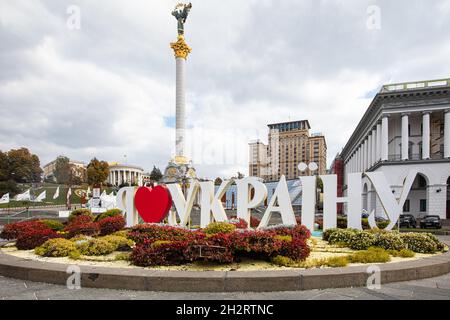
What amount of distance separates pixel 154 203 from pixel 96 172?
341ft

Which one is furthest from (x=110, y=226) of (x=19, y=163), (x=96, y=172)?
(x=96, y=172)

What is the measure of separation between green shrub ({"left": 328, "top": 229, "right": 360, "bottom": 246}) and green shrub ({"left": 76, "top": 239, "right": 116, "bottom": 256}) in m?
8.20

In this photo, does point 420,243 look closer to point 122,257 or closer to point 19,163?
point 122,257

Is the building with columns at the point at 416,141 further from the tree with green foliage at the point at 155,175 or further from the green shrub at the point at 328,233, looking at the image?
the tree with green foliage at the point at 155,175

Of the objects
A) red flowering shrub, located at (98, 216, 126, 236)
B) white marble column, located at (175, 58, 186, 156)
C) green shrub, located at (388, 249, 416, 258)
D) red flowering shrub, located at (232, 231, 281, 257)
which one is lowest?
red flowering shrub, located at (98, 216, 126, 236)

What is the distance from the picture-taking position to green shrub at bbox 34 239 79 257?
1027cm

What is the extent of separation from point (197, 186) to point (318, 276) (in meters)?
9.47

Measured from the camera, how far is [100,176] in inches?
4400

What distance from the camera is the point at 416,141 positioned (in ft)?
141

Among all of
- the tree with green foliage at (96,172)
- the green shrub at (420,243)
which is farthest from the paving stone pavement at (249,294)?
the tree with green foliage at (96,172)

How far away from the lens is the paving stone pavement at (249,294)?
6656mm

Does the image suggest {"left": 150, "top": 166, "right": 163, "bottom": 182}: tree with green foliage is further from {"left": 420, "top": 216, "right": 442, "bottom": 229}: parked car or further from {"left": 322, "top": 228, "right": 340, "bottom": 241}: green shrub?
{"left": 322, "top": 228, "right": 340, "bottom": 241}: green shrub

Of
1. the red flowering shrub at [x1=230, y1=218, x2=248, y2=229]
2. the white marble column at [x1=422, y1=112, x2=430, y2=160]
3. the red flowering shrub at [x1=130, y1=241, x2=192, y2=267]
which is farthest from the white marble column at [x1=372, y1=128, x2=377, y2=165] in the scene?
the red flowering shrub at [x1=130, y1=241, x2=192, y2=267]
